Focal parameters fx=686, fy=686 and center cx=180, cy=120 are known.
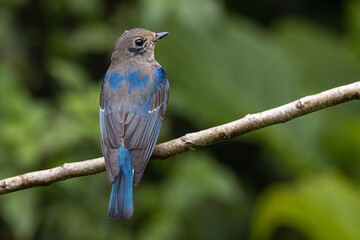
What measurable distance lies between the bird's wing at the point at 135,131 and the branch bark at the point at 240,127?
257 mm

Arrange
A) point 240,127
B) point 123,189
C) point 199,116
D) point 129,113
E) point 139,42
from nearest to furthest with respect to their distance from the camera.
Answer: point 240,127, point 123,189, point 129,113, point 139,42, point 199,116

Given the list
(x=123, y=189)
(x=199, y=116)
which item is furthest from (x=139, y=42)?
(x=199, y=116)

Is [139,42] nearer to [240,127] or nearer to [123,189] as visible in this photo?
[123,189]

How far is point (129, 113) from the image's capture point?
3.99m

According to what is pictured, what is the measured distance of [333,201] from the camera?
16.1 ft

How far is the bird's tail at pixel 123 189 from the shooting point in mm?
3379

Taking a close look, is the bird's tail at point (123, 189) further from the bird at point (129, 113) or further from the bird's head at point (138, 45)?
the bird's head at point (138, 45)

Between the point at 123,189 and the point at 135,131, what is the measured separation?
453 mm

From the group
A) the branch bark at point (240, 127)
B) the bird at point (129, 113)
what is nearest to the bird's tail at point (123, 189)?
the bird at point (129, 113)

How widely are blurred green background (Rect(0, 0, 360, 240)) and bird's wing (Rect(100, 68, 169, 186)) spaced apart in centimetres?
73

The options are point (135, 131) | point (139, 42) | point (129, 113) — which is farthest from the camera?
point (139, 42)

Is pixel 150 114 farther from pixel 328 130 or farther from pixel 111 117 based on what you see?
pixel 328 130

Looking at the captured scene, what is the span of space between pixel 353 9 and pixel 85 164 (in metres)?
4.27

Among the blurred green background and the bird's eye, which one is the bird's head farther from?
the blurred green background
